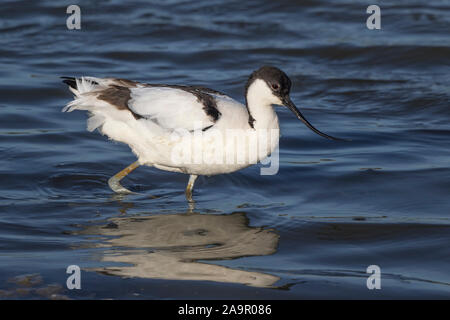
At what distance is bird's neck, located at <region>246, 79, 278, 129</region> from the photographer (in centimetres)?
644

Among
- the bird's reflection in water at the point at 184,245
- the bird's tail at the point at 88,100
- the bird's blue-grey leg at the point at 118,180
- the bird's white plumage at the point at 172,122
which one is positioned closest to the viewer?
the bird's reflection in water at the point at 184,245

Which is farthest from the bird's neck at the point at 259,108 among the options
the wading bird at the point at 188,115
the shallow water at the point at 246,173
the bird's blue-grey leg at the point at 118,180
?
the bird's blue-grey leg at the point at 118,180

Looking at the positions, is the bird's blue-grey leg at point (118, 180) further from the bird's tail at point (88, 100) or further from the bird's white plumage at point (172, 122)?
the bird's tail at point (88, 100)

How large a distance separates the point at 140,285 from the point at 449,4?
10.7 m

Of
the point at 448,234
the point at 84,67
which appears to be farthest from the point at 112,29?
the point at 448,234

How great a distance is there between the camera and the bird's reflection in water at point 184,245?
5.18 m

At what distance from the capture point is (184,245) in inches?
227

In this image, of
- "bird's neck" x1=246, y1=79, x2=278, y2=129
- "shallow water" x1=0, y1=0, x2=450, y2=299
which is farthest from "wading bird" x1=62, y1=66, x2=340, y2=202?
"shallow water" x1=0, y1=0, x2=450, y2=299

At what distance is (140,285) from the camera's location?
4973 millimetres

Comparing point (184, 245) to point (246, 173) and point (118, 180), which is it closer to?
point (118, 180)

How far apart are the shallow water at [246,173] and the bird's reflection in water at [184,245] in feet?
0.05

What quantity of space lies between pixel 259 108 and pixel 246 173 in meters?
1.30
